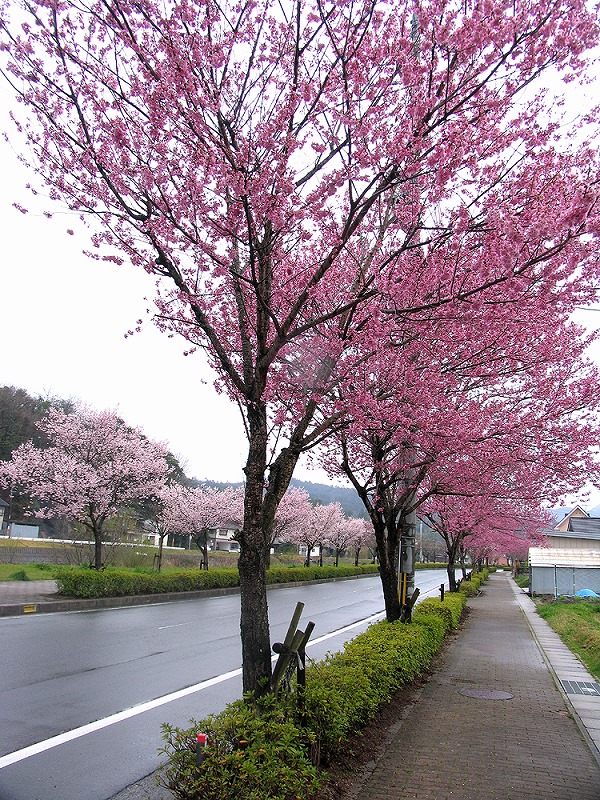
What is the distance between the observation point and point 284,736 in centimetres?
383

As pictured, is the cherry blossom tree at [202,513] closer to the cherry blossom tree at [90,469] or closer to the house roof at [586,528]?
the cherry blossom tree at [90,469]

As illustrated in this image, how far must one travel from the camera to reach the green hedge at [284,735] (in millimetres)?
3441

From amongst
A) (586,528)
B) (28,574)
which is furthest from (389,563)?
(586,528)

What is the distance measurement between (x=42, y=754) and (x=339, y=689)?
2877 millimetres

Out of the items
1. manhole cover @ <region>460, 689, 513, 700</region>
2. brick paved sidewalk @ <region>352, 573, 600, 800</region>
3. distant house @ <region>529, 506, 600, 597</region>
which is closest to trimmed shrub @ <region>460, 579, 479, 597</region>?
distant house @ <region>529, 506, 600, 597</region>

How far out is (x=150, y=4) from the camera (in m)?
5.11

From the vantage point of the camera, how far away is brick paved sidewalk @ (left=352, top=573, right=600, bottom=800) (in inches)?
189

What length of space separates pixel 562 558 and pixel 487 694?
81.1 feet

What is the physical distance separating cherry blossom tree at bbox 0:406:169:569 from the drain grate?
15.5m

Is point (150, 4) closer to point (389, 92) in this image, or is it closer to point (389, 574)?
point (389, 92)

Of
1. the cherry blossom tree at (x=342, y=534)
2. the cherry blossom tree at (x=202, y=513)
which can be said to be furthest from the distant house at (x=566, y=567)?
the cherry blossom tree at (x=342, y=534)

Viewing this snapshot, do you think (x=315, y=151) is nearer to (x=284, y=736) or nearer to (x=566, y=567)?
(x=284, y=736)

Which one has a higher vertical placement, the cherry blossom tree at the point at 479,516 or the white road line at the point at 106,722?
the cherry blossom tree at the point at 479,516

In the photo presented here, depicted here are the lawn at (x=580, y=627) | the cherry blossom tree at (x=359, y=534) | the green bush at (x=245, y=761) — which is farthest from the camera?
the cherry blossom tree at (x=359, y=534)
